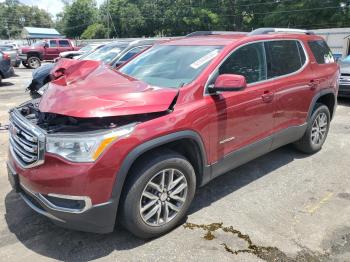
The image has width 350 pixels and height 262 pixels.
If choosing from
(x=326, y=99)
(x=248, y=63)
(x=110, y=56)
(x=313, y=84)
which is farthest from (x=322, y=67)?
(x=110, y=56)

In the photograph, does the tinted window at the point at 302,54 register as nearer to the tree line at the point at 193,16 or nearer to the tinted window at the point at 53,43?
the tinted window at the point at 53,43

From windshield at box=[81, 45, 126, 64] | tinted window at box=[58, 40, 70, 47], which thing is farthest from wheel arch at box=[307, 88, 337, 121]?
tinted window at box=[58, 40, 70, 47]

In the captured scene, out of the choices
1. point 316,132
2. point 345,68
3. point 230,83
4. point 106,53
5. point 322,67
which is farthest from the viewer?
point 345,68

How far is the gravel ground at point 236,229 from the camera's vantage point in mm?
3227

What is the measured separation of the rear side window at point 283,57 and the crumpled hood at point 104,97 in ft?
5.26

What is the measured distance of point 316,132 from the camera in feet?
18.4

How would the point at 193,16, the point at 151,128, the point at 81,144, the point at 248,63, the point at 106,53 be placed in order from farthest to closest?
the point at 193,16 < the point at 106,53 < the point at 248,63 < the point at 151,128 < the point at 81,144

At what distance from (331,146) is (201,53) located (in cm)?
320

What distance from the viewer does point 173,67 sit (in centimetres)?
406

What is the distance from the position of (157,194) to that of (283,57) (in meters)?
2.55

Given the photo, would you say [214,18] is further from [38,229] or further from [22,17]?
[22,17]

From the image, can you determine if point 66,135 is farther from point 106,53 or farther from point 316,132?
point 106,53

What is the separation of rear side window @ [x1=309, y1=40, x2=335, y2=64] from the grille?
394cm

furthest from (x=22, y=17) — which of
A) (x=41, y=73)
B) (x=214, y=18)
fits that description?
(x=41, y=73)
